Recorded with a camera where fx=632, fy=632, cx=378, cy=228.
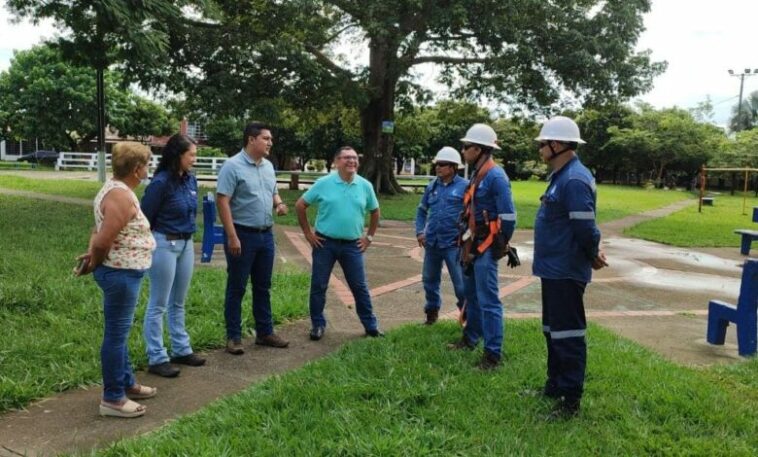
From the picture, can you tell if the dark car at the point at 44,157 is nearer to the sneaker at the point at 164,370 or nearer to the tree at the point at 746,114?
the sneaker at the point at 164,370

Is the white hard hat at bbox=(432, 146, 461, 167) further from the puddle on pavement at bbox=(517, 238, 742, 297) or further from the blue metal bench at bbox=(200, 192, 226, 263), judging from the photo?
the puddle on pavement at bbox=(517, 238, 742, 297)

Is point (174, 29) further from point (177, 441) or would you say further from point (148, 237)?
point (177, 441)

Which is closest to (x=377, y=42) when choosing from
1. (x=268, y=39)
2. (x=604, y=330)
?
(x=268, y=39)

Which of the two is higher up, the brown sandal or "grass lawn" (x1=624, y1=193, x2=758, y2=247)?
"grass lawn" (x1=624, y1=193, x2=758, y2=247)

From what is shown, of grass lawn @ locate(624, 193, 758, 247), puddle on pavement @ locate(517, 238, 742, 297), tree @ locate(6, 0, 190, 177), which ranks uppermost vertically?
tree @ locate(6, 0, 190, 177)

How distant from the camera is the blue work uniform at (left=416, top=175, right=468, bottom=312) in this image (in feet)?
17.6

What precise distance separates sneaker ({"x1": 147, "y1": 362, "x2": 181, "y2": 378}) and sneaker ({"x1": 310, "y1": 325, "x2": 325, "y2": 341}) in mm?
1269

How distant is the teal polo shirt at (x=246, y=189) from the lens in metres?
4.73

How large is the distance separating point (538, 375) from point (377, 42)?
14017 millimetres

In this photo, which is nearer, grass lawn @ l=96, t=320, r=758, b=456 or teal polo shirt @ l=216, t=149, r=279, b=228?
grass lawn @ l=96, t=320, r=758, b=456

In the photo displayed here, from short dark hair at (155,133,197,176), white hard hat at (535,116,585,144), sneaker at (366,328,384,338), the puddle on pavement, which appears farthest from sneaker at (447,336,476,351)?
the puddle on pavement

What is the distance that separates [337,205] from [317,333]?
111cm

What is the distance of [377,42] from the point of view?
55.8 ft

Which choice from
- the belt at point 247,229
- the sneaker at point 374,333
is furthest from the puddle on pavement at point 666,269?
the belt at point 247,229
